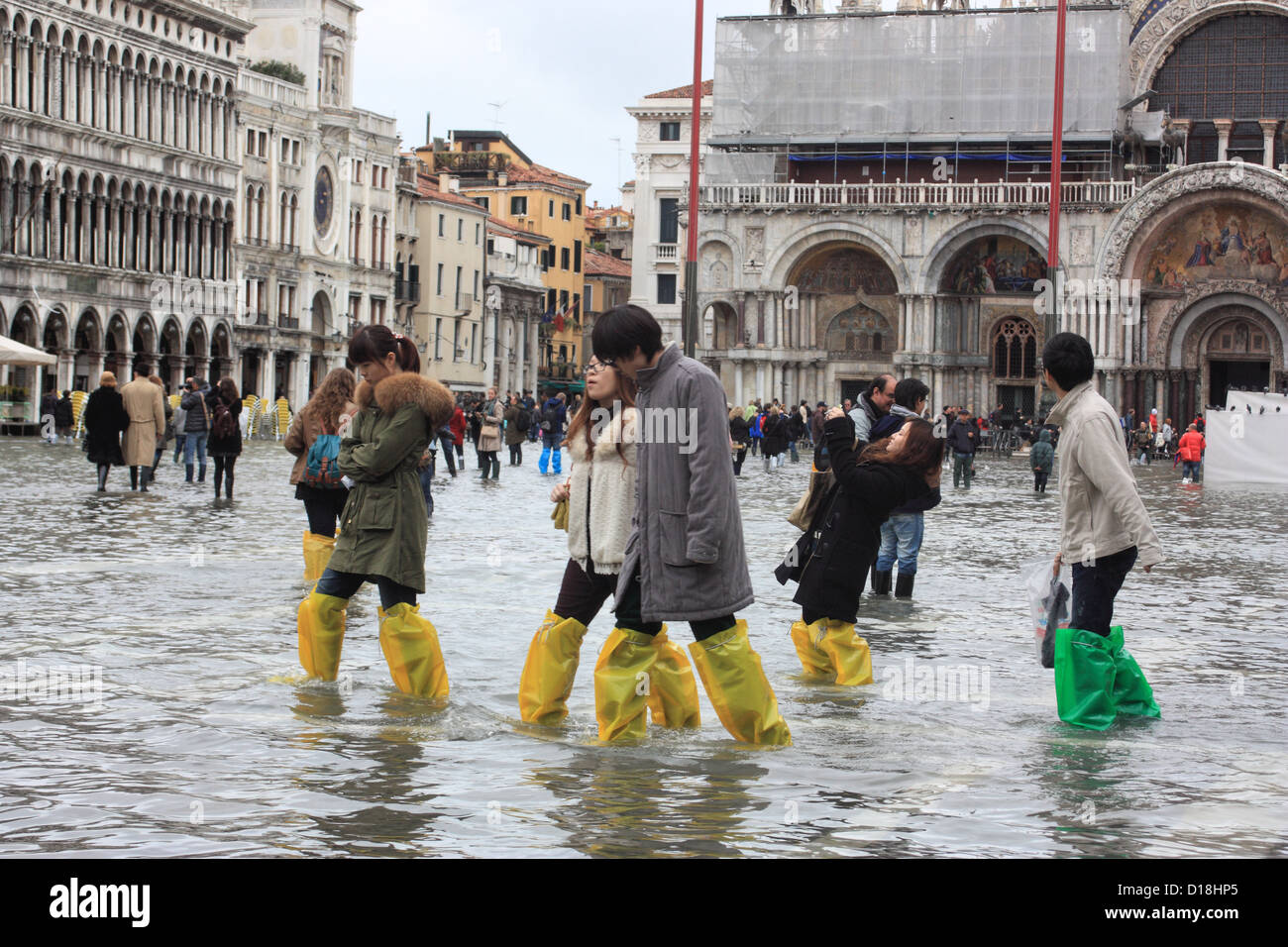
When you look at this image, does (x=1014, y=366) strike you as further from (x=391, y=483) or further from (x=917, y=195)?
(x=391, y=483)

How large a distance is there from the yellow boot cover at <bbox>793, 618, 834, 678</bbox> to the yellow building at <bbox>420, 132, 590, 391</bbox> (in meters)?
75.5

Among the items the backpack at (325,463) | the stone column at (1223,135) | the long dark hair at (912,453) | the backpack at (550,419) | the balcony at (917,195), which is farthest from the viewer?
the stone column at (1223,135)

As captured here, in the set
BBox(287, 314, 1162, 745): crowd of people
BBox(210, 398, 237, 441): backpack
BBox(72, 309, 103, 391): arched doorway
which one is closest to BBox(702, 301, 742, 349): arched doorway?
BBox(72, 309, 103, 391): arched doorway

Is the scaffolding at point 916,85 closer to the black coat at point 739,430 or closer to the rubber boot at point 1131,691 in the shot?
the black coat at point 739,430

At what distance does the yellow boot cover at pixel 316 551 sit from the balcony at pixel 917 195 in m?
43.7

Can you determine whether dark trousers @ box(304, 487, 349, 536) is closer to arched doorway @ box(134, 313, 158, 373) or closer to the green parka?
the green parka

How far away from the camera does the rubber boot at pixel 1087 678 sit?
7.90 metres

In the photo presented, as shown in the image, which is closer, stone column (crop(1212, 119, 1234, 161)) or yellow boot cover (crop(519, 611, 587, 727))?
yellow boot cover (crop(519, 611, 587, 727))

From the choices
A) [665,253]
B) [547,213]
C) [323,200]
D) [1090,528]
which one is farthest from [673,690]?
[547,213]

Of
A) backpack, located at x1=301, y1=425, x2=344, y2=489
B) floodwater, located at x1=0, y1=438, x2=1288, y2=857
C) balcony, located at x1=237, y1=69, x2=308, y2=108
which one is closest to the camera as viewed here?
floodwater, located at x1=0, y1=438, x2=1288, y2=857

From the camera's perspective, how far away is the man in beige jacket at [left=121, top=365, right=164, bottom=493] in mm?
22781

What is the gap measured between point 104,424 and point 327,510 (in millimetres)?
12148

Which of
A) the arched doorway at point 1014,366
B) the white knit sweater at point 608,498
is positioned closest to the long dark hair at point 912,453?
the white knit sweater at point 608,498
